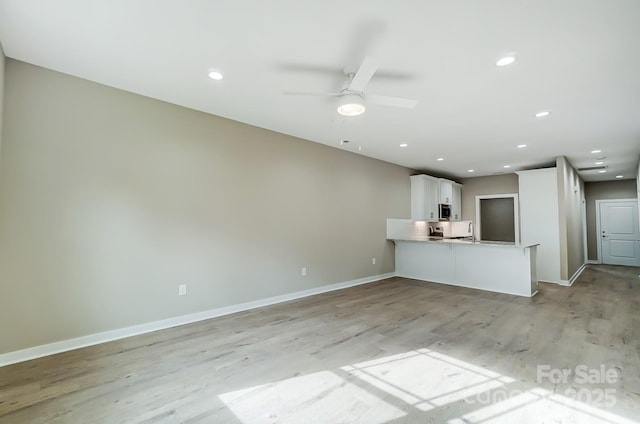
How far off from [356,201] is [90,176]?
4303mm

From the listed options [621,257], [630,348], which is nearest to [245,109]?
[630,348]

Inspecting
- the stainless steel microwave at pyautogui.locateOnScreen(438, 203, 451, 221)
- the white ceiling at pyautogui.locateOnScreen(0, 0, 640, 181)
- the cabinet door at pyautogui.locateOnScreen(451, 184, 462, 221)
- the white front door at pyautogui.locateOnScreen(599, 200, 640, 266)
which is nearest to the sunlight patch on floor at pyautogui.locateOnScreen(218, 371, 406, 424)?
the white ceiling at pyautogui.locateOnScreen(0, 0, 640, 181)

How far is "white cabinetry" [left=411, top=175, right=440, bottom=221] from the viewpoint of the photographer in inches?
288

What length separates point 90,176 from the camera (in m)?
3.01

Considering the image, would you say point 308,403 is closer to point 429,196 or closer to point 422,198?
point 422,198

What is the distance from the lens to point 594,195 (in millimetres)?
9109

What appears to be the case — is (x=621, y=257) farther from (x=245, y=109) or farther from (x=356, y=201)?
(x=245, y=109)

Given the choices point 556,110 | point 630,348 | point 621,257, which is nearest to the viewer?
point 630,348

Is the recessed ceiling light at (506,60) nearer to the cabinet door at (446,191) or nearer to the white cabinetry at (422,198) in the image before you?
the white cabinetry at (422,198)

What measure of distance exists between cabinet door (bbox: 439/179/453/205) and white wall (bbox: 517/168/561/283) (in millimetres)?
1859

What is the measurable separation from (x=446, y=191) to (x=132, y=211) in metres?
7.52

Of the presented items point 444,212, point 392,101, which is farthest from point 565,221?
point 392,101

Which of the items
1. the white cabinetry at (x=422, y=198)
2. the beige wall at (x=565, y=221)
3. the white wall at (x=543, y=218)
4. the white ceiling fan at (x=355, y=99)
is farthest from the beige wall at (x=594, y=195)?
the white ceiling fan at (x=355, y=99)

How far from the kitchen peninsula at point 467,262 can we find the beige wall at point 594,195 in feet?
19.3
